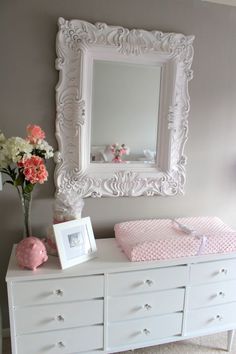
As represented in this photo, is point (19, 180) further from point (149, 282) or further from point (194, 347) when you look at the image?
point (194, 347)

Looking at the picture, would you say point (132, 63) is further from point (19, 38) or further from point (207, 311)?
point (207, 311)

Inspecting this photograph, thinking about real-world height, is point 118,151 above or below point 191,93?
below

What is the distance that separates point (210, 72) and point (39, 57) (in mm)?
1152

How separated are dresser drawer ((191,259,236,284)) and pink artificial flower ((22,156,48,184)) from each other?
3.39ft

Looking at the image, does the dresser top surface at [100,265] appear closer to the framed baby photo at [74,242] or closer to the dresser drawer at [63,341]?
the framed baby photo at [74,242]

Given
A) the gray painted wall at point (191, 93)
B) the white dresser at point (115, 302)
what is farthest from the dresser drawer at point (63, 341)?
the gray painted wall at point (191, 93)

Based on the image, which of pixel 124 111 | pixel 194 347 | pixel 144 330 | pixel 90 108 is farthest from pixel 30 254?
pixel 194 347

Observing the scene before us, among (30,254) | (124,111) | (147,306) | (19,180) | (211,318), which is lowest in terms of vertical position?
(211,318)

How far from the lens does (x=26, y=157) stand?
147 centimetres

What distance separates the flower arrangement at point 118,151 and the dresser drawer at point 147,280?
73cm

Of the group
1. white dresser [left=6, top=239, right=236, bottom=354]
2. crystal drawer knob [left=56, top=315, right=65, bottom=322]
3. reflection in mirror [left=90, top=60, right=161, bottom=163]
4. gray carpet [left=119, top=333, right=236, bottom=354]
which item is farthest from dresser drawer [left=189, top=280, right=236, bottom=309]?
reflection in mirror [left=90, top=60, right=161, bottom=163]

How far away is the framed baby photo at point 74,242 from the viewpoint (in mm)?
1538

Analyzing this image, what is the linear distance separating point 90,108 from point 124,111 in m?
0.23

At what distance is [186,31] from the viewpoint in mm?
1939
